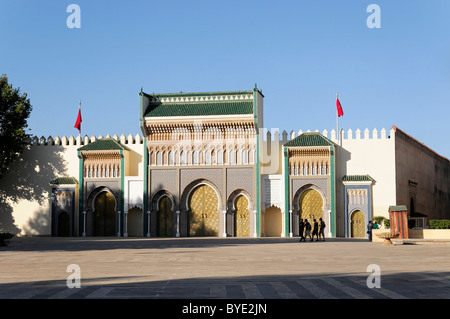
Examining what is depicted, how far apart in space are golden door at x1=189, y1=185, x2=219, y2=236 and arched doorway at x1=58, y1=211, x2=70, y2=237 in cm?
865

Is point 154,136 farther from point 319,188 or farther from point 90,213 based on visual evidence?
point 319,188

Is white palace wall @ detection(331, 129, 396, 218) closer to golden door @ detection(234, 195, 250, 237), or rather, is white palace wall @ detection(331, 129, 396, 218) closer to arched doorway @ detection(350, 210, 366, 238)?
arched doorway @ detection(350, 210, 366, 238)

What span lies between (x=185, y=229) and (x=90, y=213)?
6.78 metres

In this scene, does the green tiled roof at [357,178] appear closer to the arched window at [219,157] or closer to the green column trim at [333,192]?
the green column trim at [333,192]

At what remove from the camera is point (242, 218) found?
42.9 metres

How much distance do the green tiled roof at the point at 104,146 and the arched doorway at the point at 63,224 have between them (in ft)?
15.5

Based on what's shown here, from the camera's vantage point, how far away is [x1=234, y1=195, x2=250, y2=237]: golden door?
42844 mm

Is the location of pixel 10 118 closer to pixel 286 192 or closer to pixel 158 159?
pixel 158 159

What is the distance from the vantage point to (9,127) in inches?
1697

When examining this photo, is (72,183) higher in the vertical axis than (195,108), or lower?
lower
